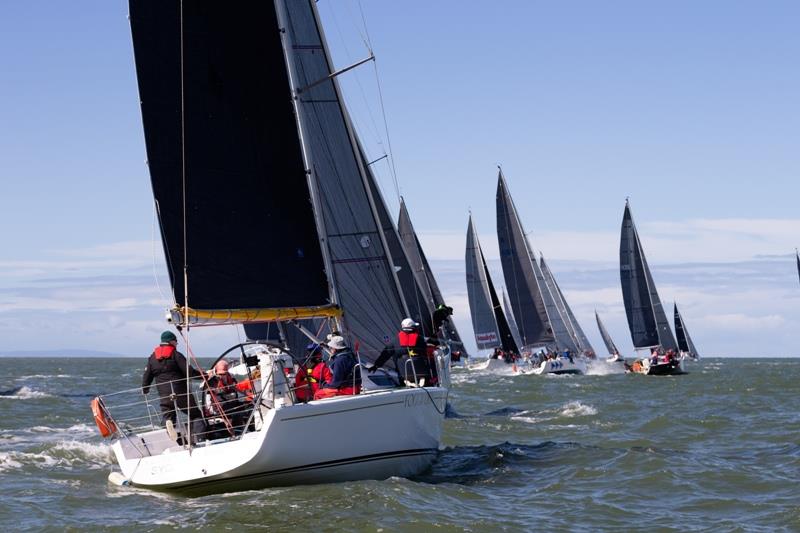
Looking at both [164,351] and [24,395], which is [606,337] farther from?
[164,351]

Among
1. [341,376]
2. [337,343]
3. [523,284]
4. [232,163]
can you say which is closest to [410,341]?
[337,343]

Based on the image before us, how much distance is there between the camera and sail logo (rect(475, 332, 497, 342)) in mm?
74375

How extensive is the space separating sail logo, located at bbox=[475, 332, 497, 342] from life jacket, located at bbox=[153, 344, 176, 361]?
59.4 m

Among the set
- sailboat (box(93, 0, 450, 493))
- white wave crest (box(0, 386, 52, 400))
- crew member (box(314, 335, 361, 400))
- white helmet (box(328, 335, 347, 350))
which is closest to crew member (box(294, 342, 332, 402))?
crew member (box(314, 335, 361, 400))

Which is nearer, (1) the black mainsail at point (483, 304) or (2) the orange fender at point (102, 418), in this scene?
(2) the orange fender at point (102, 418)

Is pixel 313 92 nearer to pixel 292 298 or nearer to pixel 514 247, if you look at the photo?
pixel 292 298

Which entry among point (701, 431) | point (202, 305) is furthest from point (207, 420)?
point (701, 431)

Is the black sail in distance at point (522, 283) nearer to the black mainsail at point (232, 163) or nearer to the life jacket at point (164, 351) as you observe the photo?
the black mainsail at point (232, 163)

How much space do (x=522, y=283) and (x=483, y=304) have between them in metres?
5.38

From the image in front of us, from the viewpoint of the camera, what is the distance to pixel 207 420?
15.2 metres

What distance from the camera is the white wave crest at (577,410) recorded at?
2869cm

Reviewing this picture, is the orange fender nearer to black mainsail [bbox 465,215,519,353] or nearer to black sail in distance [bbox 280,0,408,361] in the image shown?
black sail in distance [bbox 280,0,408,361]

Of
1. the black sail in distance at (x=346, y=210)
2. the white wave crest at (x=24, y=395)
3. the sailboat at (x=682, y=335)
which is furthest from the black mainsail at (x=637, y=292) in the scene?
the black sail in distance at (x=346, y=210)

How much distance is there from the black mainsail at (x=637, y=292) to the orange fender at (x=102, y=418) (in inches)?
2265
